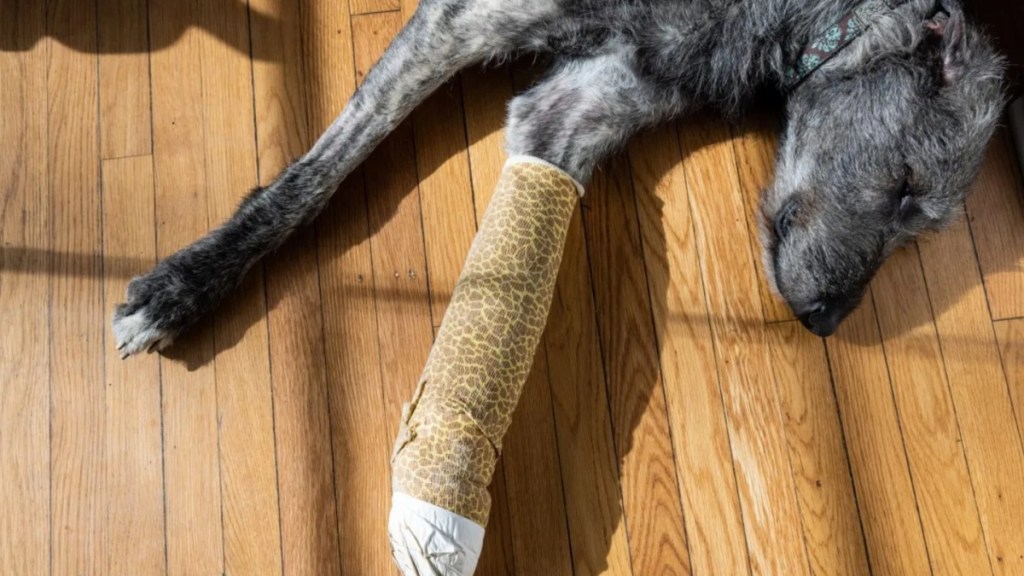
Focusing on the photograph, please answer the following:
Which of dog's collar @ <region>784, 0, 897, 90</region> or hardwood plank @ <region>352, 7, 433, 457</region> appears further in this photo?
hardwood plank @ <region>352, 7, 433, 457</region>

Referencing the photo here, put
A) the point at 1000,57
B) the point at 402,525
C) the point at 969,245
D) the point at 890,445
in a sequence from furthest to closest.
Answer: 1. the point at 969,245
2. the point at 890,445
3. the point at 1000,57
4. the point at 402,525

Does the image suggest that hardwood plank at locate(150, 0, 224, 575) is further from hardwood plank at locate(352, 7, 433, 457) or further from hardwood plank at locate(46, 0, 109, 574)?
hardwood plank at locate(352, 7, 433, 457)

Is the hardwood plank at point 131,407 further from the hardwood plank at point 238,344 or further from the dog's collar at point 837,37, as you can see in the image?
the dog's collar at point 837,37

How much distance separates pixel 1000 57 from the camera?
1701mm

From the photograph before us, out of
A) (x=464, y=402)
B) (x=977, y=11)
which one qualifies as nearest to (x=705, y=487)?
(x=464, y=402)

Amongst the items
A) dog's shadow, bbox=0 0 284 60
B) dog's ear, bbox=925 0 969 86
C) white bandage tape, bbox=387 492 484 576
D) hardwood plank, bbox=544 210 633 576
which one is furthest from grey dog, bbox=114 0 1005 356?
white bandage tape, bbox=387 492 484 576

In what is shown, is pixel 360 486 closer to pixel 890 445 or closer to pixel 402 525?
pixel 402 525

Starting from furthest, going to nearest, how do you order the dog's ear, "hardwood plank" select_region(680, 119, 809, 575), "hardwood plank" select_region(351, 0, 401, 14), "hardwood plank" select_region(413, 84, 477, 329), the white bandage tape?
"hardwood plank" select_region(351, 0, 401, 14) < "hardwood plank" select_region(413, 84, 477, 329) < "hardwood plank" select_region(680, 119, 809, 575) < the dog's ear < the white bandage tape

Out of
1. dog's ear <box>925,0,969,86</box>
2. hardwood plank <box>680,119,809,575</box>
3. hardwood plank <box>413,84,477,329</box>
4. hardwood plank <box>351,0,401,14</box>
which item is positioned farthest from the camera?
hardwood plank <box>351,0,401,14</box>

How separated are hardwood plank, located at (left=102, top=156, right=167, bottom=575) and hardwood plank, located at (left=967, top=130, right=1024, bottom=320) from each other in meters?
2.08

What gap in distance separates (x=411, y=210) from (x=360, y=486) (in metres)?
0.68

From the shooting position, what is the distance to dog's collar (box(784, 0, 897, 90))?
1678mm

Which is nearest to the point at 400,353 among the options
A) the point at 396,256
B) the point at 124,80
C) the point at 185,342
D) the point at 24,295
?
the point at 396,256

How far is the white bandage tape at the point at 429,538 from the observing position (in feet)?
4.61
